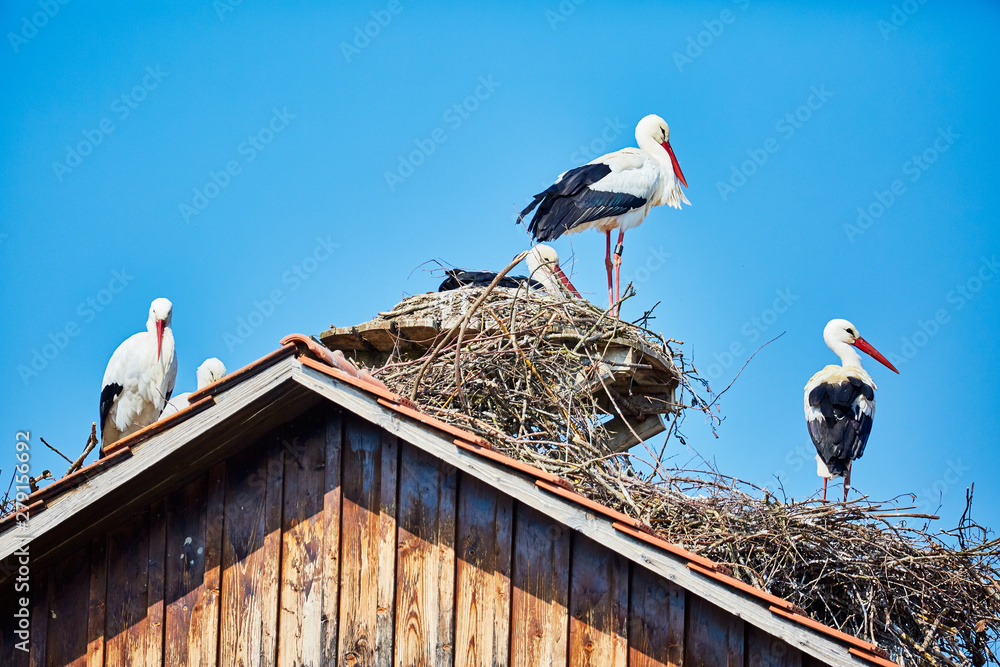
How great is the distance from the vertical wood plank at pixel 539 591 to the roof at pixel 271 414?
23 cm

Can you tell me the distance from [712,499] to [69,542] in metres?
2.79

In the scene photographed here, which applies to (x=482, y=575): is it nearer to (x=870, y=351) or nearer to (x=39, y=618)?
(x=39, y=618)

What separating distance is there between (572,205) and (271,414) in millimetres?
5600

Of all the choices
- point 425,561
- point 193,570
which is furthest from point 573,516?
point 193,570

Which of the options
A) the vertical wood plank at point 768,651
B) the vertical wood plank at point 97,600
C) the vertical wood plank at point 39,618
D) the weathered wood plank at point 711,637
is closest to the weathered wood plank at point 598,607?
the weathered wood plank at point 711,637

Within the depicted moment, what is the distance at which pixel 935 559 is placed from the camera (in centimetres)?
520

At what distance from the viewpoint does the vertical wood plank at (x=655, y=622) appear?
3.62 m

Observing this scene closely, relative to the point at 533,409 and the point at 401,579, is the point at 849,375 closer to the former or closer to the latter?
the point at 533,409

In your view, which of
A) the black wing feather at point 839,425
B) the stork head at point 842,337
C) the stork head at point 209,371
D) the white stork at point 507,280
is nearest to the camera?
the white stork at point 507,280

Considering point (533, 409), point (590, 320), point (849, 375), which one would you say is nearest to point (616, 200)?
point (849, 375)

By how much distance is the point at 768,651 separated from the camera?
3.54 metres

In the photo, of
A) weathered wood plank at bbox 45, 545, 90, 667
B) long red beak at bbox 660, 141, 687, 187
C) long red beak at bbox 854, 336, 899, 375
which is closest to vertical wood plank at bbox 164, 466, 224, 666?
weathered wood plank at bbox 45, 545, 90, 667

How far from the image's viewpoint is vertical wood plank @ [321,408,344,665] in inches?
149

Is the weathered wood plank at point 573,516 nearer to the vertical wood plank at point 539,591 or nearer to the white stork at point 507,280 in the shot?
the vertical wood plank at point 539,591
